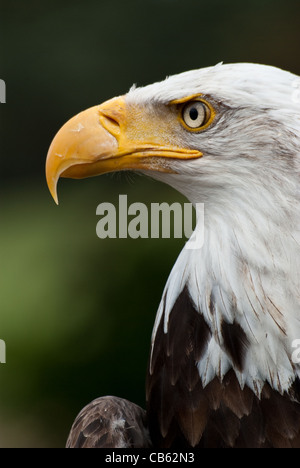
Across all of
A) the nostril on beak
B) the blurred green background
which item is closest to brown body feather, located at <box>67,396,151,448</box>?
the nostril on beak

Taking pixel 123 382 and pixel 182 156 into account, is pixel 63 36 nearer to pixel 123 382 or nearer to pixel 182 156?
pixel 123 382

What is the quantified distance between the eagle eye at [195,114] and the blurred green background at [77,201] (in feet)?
9.06

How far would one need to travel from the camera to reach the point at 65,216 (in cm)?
573

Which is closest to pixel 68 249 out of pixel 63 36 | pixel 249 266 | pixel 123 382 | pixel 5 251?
pixel 5 251

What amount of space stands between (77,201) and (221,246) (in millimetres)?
3855

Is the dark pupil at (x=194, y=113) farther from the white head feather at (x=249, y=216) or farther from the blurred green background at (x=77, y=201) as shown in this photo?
the blurred green background at (x=77, y=201)

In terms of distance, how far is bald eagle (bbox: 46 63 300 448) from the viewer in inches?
77.5

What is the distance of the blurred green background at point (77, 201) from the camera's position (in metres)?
5.02

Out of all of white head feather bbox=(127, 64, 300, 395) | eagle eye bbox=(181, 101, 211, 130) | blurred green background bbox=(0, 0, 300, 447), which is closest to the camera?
white head feather bbox=(127, 64, 300, 395)

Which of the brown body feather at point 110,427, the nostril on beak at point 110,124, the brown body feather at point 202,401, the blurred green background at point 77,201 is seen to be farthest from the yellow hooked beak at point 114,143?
the blurred green background at point 77,201

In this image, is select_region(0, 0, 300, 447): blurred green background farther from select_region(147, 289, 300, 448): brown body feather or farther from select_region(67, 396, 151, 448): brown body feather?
select_region(147, 289, 300, 448): brown body feather

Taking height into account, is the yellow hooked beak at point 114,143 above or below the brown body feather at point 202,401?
above

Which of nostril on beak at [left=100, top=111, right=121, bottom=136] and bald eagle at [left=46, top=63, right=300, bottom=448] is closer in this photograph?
bald eagle at [left=46, top=63, right=300, bottom=448]

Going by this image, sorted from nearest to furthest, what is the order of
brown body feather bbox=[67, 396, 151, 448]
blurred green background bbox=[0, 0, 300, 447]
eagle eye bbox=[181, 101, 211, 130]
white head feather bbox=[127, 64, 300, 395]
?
white head feather bbox=[127, 64, 300, 395] → eagle eye bbox=[181, 101, 211, 130] → brown body feather bbox=[67, 396, 151, 448] → blurred green background bbox=[0, 0, 300, 447]
